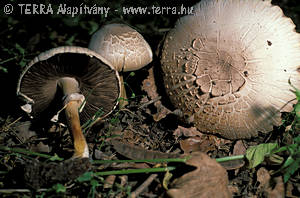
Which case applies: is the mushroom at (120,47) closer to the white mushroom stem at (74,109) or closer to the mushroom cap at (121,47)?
the mushroom cap at (121,47)

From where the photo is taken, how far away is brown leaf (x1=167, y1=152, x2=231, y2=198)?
99.5 inches

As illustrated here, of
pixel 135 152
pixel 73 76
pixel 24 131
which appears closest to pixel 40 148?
pixel 24 131

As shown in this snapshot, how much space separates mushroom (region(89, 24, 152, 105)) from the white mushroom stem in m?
0.50

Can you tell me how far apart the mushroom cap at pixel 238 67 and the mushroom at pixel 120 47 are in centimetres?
48

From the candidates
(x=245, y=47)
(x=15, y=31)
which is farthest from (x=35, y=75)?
(x=245, y=47)

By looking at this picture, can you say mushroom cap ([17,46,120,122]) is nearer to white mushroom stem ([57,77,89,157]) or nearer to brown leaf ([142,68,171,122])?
white mushroom stem ([57,77,89,157])

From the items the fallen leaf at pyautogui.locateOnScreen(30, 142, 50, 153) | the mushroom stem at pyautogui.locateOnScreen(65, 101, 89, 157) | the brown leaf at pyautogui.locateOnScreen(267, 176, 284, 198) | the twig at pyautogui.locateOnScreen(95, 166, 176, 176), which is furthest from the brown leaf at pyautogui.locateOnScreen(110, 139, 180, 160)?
the brown leaf at pyautogui.locateOnScreen(267, 176, 284, 198)

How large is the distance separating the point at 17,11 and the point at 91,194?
3022 millimetres

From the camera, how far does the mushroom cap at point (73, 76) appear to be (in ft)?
8.35

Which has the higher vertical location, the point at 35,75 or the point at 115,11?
the point at 115,11

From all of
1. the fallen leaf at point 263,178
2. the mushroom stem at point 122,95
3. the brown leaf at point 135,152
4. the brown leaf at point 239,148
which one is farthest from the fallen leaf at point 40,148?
the fallen leaf at point 263,178

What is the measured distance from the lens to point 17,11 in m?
4.13

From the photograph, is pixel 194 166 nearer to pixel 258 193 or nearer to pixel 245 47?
pixel 258 193

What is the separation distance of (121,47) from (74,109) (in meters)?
0.88
